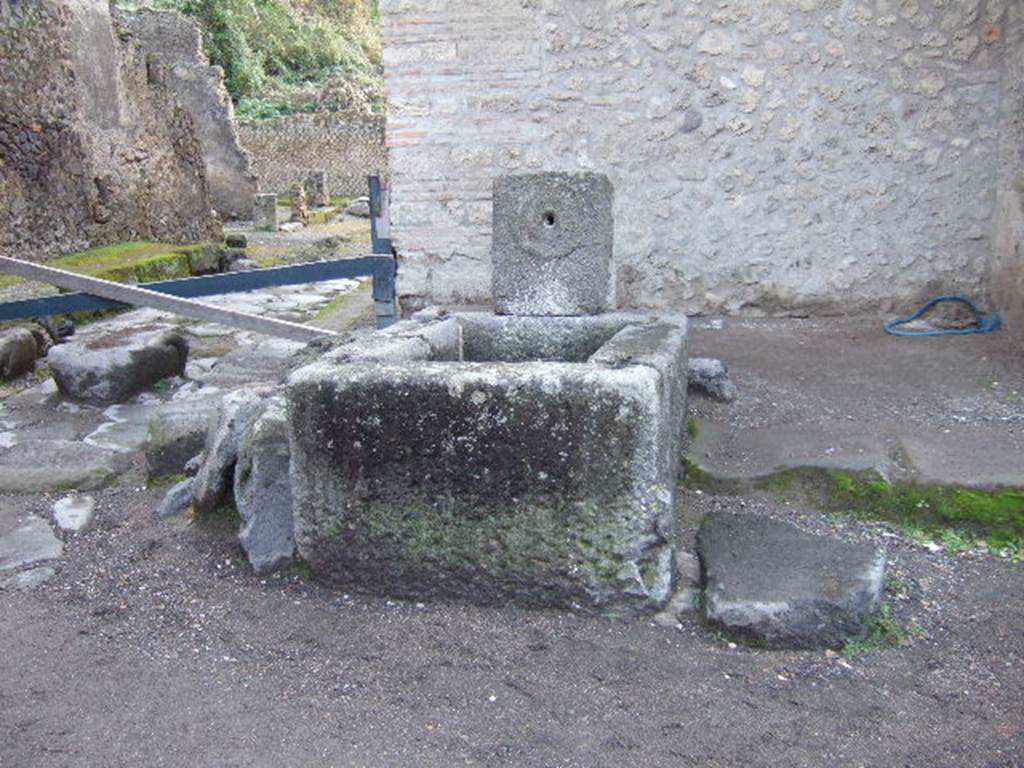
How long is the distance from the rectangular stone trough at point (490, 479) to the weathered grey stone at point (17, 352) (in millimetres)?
3968

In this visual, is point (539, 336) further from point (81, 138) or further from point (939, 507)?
point (81, 138)

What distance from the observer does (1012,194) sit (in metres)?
4.86

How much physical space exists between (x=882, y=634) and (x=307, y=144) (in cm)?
2243

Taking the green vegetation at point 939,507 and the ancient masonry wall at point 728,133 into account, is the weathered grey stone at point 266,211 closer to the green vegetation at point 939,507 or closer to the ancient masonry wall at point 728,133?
the ancient masonry wall at point 728,133

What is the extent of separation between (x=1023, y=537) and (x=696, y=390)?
1420 millimetres

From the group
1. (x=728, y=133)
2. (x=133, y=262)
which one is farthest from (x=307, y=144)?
(x=728, y=133)

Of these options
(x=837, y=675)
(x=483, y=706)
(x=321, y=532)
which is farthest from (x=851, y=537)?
(x=321, y=532)

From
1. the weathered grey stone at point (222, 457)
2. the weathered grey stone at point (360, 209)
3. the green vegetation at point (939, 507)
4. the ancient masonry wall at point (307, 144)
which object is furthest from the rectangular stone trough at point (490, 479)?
the ancient masonry wall at point (307, 144)

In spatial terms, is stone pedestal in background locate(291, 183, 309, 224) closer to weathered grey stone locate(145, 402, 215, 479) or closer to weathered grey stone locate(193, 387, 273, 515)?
weathered grey stone locate(145, 402, 215, 479)

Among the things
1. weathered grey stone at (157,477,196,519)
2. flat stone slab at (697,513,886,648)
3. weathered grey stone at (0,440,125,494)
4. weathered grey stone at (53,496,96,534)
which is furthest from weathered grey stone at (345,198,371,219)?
flat stone slab at (697,513,886,648)

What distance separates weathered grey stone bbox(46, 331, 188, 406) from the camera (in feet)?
17.0

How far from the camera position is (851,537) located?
302cm

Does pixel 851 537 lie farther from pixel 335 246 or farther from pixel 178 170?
pixel 335 246

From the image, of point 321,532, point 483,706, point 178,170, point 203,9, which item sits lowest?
point 483,706
